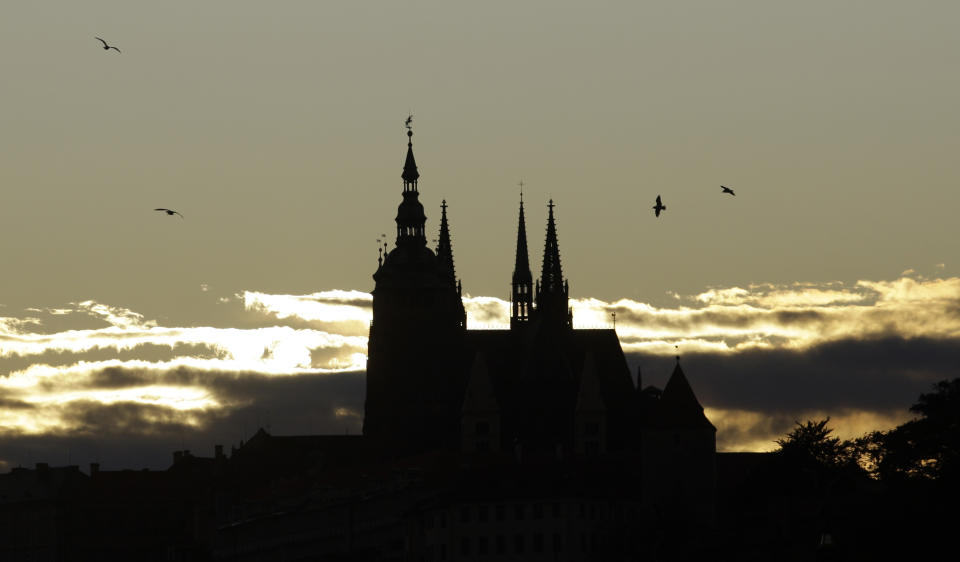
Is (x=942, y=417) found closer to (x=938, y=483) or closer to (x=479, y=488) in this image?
(x=938, y=483)

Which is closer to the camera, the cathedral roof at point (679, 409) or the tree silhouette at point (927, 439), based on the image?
the tree silhouette at point (927, 439)

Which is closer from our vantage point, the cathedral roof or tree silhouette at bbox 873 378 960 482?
tree silhouette at bbox 873 378 960 482

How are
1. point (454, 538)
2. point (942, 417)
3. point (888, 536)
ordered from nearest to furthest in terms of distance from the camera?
1. point (888, 536)
2. point (942, 417)
3. point (454, 538)

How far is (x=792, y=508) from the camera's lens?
549ft

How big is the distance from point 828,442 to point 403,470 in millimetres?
29455

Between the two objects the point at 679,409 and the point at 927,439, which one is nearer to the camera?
the point at 927,439

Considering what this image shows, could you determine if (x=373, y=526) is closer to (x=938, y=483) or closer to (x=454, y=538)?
A: (x=454, y=538)

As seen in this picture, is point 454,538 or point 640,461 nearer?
point 454,538

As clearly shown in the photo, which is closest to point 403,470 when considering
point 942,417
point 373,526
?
point 373,526

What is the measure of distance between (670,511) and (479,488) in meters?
14.0

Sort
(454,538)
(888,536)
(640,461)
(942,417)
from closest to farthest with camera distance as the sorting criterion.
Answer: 1. (888,536)
2. (942,417)
3. (454,538)
4. (640,461)

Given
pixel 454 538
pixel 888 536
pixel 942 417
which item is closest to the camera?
pixel 888 536

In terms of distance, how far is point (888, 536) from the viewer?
146 m

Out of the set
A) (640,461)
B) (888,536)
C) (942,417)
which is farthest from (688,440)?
(888,536)
